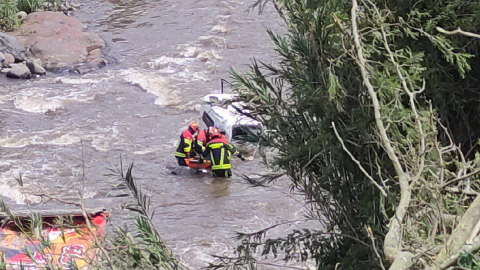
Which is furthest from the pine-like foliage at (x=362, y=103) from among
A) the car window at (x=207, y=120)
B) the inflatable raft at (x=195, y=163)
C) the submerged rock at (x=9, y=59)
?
the submerged rock at (x=9, y=59)

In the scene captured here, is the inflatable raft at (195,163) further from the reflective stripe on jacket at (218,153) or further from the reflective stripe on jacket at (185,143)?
the reflective stripe on jacket at (218,153)

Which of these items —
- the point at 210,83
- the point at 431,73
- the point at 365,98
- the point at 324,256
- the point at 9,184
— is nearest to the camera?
the point at 365,98

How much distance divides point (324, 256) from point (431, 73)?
6.91 feet

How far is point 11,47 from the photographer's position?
2208 cm

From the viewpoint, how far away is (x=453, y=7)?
6.54 m

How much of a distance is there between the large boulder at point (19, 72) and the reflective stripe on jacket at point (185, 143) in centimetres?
828

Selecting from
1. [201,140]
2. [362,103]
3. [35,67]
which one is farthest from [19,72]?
[362,103]

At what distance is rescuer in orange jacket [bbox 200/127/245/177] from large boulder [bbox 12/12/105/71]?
30.1ft

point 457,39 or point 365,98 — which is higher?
point 457,39

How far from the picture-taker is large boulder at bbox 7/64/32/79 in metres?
21.1

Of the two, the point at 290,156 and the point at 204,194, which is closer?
the point at 290,156

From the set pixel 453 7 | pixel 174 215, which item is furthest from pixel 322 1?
pixel 174 215

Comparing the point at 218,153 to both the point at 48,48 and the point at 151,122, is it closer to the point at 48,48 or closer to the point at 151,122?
the point at 151,122

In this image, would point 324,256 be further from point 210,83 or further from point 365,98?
point 210,83
